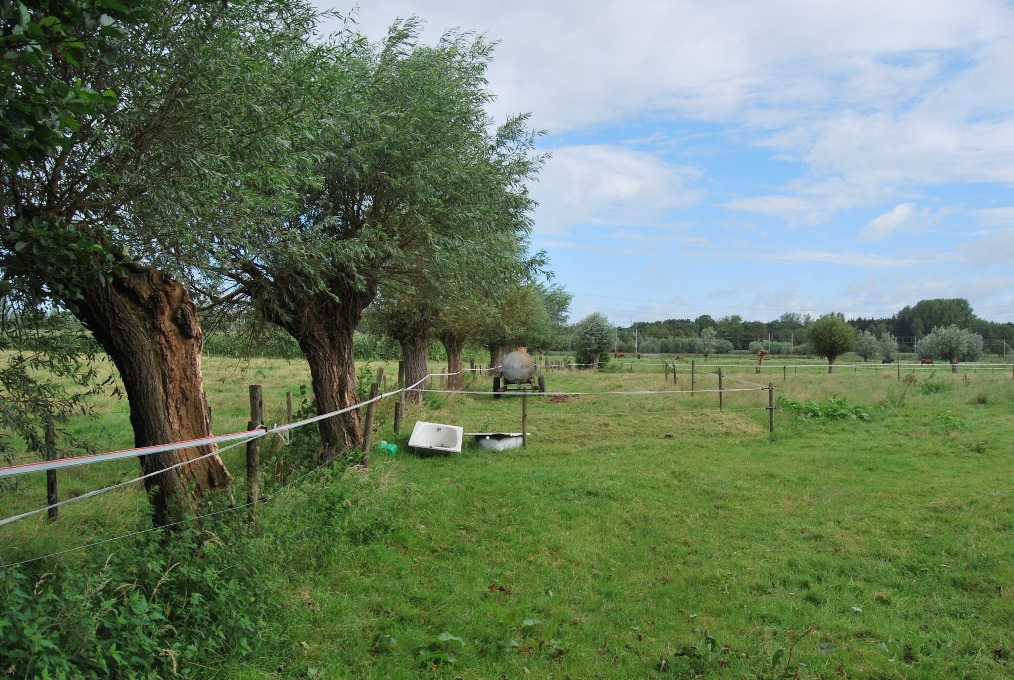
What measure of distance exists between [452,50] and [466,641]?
9.31 m

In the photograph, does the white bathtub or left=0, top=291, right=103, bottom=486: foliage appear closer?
left=0, top=291, right=103, bottom=486: foliage

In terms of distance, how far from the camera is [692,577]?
6.16 m

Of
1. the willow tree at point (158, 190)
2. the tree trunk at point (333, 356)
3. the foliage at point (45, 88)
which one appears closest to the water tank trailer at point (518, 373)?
the tree trunk at point (333, 356)

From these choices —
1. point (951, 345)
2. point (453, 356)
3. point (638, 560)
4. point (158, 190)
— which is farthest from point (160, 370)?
point (951, 345)

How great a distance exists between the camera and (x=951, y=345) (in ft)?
190

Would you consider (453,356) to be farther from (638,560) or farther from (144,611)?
(144,611)

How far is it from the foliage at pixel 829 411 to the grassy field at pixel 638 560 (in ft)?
10.5

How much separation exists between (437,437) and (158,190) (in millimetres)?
7651

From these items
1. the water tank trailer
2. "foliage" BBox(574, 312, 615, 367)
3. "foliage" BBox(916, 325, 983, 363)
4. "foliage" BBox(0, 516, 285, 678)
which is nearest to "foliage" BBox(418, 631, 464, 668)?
"foliage" BBox(0, 516, 285, 678)

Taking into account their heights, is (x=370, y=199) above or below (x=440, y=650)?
above

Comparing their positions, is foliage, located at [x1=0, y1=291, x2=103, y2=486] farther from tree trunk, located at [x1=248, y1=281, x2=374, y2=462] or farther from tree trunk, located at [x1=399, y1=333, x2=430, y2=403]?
tree trunk, located at [x1=399, y1=333, x2=430, y2=403]

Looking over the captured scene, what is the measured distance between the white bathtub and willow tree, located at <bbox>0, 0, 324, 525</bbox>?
17.7ft

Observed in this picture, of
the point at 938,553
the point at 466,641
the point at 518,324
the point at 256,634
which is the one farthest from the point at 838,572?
the point at 518,324

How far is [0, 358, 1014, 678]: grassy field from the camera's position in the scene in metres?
4.60
